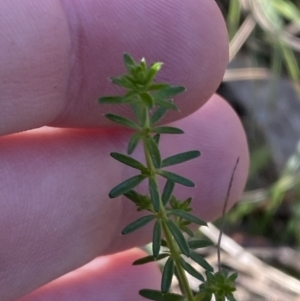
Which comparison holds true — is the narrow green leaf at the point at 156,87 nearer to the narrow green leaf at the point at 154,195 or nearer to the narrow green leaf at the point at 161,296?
the narrow green leaf at the point at 154,195

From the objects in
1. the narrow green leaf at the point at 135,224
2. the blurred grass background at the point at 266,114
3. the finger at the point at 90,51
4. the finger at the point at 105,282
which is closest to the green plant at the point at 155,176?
the narrow green leaf at the point at 135,224

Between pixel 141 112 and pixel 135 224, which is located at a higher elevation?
pixel 141 112

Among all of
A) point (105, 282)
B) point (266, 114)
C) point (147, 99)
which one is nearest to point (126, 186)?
point (147, 99)

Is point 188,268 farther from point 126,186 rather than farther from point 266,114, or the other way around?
point 266,114

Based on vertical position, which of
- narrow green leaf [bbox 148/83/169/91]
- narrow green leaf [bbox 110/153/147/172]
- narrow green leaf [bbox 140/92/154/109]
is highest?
narrow green leaf [bbox 148/83/169/91]

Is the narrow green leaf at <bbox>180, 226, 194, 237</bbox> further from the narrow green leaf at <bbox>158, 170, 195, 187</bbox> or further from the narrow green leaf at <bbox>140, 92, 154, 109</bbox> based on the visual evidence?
the narrow green leaf at <bbox>140, 92, 154, 109</bbox>

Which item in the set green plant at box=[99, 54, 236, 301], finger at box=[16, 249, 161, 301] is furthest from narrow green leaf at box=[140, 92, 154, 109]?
finger at box=[16, 249, 161, 301]
